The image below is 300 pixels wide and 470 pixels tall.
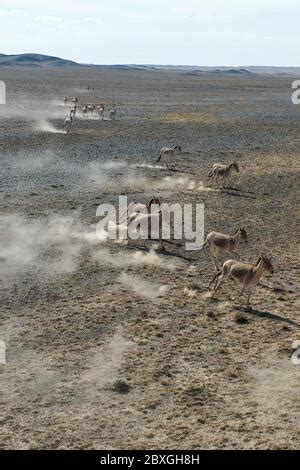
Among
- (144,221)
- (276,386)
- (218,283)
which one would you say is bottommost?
(276,386)

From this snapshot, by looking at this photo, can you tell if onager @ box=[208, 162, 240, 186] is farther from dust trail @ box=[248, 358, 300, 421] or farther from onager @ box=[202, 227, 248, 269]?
dust trail @ box=[248, 358, 300, 421]

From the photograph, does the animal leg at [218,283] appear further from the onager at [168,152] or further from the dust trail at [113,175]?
the onager at [168,152]

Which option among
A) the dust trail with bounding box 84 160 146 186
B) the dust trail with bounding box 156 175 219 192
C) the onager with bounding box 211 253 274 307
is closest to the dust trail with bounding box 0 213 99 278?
the onager with bounding box 211 253 274 307

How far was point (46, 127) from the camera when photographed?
46.0m

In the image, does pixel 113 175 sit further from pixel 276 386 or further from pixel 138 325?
pixel 276 386

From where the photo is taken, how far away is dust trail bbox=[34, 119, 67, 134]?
4400 centimetres

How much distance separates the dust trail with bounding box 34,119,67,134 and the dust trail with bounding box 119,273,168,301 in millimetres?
29442

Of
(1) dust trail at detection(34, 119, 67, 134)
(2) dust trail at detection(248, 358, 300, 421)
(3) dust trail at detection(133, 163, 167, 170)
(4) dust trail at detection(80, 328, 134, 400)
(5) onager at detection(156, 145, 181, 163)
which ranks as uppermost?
(1) dust trail at detection(34, 119, 67, 134)

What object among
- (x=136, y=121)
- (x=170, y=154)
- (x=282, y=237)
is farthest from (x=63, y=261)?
(x=136, y=121)

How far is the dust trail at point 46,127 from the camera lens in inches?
1732

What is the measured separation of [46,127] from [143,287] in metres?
33.0

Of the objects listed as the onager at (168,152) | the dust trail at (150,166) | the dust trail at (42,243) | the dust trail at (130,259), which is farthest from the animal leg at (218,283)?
the onager at (168,152)

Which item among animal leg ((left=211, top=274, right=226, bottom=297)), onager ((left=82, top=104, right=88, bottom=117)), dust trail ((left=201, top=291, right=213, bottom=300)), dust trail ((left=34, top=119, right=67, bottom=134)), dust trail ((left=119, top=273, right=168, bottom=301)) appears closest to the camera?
animal leg ((left=211, top=274, right=226, bottom=297))

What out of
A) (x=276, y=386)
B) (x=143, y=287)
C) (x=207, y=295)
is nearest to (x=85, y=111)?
(x=143, y=287)
